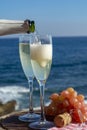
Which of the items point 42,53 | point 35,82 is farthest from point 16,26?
point 35,82

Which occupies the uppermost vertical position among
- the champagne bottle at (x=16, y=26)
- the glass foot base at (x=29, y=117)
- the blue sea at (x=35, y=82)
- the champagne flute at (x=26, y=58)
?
the champagne bottle at (x=16, y=26)

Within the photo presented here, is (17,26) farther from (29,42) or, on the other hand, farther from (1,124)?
(1,124)

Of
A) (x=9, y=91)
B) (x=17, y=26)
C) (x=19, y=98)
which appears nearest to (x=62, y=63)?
(x=9, y=91)

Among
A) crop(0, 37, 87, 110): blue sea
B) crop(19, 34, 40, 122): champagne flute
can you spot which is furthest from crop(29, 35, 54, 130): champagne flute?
crop(0, 37, 87, 110): blue sea

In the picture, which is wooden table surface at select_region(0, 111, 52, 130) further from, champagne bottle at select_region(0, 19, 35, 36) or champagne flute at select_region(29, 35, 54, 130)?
champagne bottle at select_region(0, 19, 35, 36)

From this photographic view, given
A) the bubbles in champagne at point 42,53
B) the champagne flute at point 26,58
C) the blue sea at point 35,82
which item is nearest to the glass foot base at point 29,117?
the champagne flute at point 26,58

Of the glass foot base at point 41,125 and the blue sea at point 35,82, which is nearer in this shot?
the glass foot base at point 41,125

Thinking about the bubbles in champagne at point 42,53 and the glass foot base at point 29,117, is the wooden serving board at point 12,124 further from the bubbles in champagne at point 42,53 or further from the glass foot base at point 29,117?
the bubbles in champagne at point 42,53
